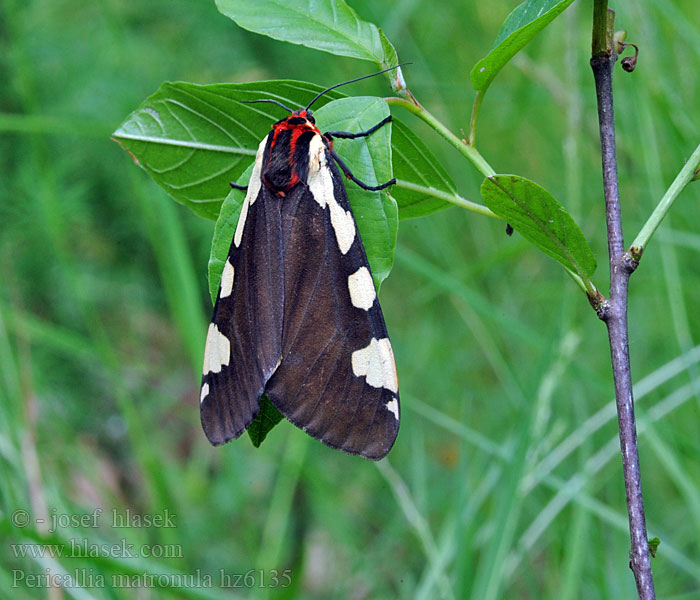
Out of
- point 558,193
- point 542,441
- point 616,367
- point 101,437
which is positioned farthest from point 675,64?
point 101,437

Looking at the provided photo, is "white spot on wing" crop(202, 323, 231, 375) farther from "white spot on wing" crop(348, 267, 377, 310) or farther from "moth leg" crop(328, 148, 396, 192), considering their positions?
"moth leg" crop(328, 148, 396, 192)

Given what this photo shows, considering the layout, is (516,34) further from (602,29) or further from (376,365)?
(376,365)

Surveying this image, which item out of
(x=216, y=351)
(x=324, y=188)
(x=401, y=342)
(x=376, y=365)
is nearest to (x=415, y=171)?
(x=324, y=188)

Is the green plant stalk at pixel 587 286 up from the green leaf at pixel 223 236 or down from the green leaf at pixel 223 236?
down

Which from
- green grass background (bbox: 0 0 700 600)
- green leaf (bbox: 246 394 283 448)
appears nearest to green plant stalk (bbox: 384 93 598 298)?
green leaf (bbox: 246 394 283 448)

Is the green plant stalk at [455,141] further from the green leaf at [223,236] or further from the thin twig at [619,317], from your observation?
the green leaf at [223,236]

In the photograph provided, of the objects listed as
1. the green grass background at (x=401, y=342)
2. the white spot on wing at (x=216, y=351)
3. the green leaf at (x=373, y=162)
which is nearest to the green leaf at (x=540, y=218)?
the green leaf at (x=373, y=162)
